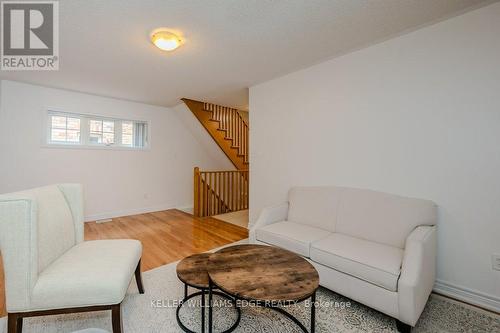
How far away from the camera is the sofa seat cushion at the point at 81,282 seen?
46.8 inches

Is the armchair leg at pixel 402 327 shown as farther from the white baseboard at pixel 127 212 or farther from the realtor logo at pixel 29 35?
the white baseboard at pixel 127 212

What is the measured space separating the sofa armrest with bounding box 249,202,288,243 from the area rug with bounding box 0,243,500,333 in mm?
844

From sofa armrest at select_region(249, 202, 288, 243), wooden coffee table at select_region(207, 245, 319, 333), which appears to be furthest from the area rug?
sofa armrest at select_region(249, 202, 288, 243)

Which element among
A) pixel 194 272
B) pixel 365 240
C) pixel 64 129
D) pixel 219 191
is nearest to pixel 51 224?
pixel 194 272

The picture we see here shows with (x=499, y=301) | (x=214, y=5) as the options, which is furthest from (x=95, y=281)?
(x=499, y=301)

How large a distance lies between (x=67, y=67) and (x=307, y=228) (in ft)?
11.8

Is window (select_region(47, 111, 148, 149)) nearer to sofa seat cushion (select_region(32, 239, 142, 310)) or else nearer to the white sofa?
sofa seat cushion (select_region(32, 239, 142, 310))

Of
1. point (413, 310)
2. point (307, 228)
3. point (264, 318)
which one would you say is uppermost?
point (307, 228)

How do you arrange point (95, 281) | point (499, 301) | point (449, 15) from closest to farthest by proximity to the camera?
point (95, 281), point (499, 301), point (449, 15)

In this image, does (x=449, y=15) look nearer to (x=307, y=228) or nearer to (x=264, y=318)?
(x=307, y=228)

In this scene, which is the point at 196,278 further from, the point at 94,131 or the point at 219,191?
the point at 94,131

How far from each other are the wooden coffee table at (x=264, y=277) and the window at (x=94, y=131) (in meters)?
3.90

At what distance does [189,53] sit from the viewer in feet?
8.34

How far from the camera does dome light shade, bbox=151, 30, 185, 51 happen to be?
2.10 metres
